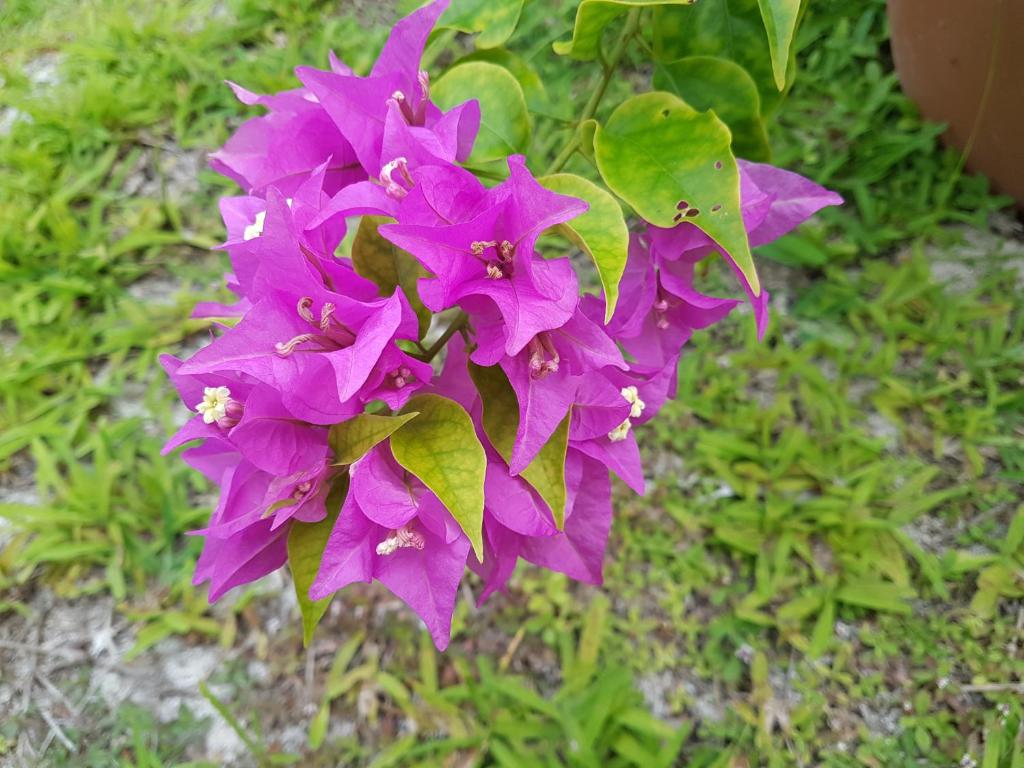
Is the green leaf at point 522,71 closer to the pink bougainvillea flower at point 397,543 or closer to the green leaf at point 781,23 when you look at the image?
the green leaf at point 781,23

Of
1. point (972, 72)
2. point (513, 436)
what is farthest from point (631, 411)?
point (972, 72)

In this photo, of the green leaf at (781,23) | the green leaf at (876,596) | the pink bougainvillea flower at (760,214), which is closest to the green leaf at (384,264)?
the pink bougainvillea flower at (760,214)

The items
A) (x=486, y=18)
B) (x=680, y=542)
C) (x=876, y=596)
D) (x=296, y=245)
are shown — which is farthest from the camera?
(x=680, y=542)

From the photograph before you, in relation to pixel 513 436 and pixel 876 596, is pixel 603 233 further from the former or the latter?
pixel 876 596

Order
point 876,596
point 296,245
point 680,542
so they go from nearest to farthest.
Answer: point 296,245, point 876,596, point 680,542

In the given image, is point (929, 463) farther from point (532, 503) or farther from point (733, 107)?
point (532, 503)

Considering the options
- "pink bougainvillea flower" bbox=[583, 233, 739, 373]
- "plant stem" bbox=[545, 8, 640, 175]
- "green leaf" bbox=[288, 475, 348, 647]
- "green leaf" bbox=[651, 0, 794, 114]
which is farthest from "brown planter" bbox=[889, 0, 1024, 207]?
"green leaf" bbox=[288, 475, 348, 647]

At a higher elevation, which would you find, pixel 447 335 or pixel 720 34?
pixel 720 34

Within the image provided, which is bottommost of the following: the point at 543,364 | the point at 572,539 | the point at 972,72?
the point at 572,539
